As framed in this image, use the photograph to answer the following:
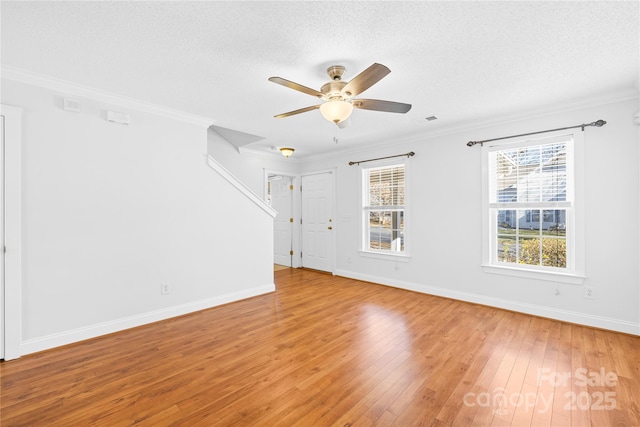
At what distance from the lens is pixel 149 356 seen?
250 cm

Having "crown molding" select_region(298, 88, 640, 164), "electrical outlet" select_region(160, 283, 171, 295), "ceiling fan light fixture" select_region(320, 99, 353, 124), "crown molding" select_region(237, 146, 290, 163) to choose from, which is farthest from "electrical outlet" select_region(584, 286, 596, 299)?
"crown molding" select_region(237, 146, 290, 163)

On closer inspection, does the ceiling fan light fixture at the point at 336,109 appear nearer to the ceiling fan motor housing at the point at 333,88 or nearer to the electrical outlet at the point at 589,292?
the ceiling fan motor housing at the point at 333,88

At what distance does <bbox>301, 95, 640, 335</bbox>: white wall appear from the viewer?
295 centimetres

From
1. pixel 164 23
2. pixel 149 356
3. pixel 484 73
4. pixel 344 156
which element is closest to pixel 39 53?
pixel 164 23

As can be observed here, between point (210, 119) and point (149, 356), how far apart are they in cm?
282

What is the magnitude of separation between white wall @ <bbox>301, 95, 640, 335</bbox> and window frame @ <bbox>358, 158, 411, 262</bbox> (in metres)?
0.09

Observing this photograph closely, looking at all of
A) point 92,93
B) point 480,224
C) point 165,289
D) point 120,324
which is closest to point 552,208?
point 480,224

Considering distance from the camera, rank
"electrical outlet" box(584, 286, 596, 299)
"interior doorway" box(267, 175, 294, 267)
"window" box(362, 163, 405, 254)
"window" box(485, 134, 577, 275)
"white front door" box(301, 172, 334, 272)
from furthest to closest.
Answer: "interior doorway" box(267, 175, 294, 267) → "white front door" box(301, 172, 334, 272) → "window" box(362, 163, 405, 254) → "window" box(485, 134, 577, 275) → "electrical outlet" box(584, 286, 596, 299)

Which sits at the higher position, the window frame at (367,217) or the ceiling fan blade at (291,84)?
the ceiling fan blade at (291,84)

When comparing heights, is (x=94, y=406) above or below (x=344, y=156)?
below

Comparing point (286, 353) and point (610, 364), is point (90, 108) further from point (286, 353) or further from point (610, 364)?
point (610, 364)

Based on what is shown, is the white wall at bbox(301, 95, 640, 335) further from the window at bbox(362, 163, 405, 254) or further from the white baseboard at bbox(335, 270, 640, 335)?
the window at bbox(362, 163, 405, 254)

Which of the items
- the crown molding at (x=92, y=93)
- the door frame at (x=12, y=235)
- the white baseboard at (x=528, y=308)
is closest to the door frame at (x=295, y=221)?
the white baseboard at (x=528, y=308)

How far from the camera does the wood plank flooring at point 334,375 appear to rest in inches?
69.6
